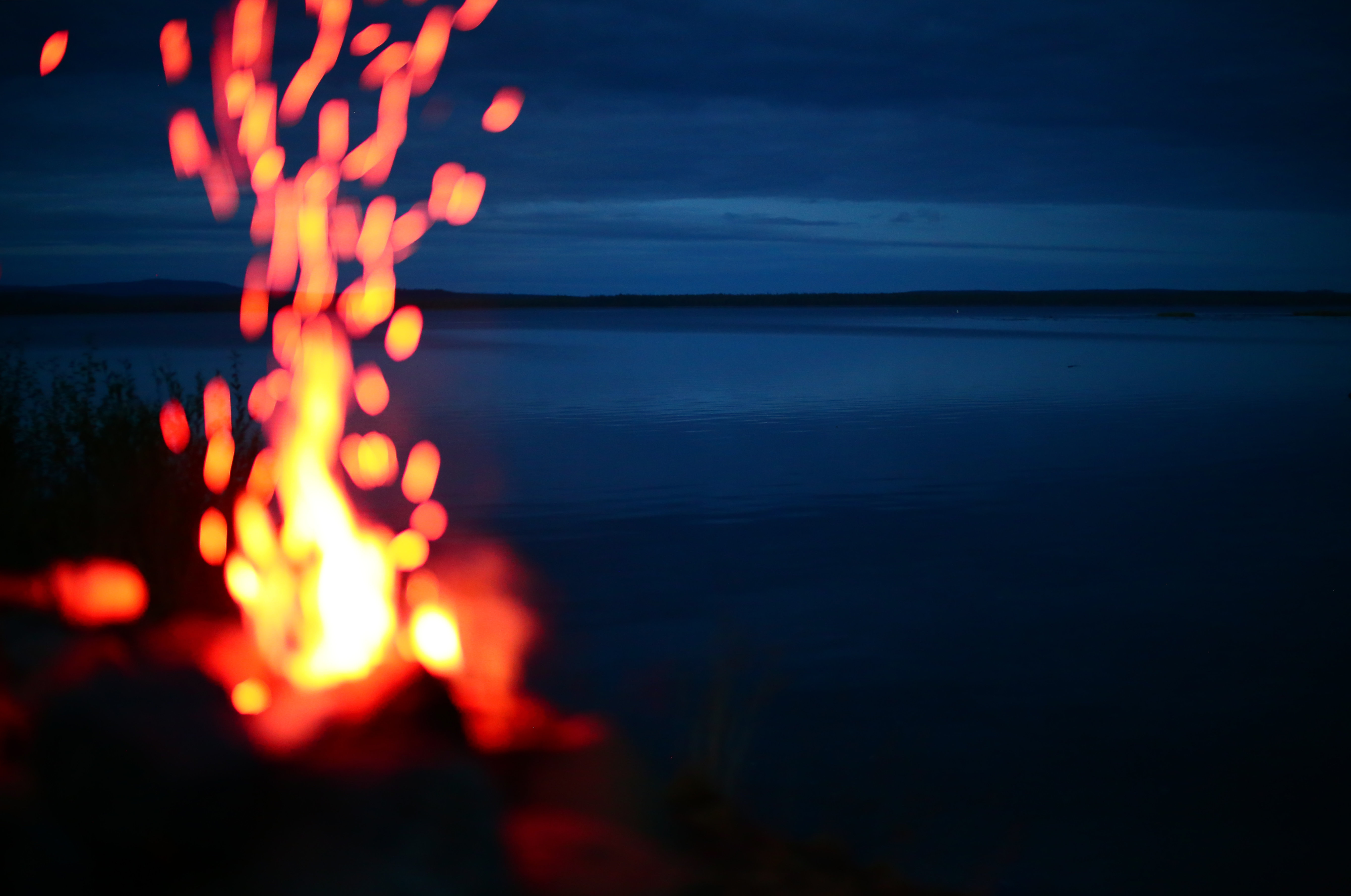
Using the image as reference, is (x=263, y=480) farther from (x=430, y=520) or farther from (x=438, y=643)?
(x=430, y=520)

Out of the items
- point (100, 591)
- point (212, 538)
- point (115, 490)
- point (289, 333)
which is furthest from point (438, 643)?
point (115, 490)

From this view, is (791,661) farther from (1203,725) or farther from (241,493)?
(241,493)

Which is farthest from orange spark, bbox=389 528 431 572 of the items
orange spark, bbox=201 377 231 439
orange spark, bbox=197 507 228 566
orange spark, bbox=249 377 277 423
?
orange spark, bbox=197 507 228 566

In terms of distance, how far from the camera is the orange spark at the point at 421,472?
14.6m

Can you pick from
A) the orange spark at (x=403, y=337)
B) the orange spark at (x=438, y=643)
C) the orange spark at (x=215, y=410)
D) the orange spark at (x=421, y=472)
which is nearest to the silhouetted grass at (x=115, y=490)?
the orange spark at (x=215, y=410)

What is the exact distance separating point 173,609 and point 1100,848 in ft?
19.7

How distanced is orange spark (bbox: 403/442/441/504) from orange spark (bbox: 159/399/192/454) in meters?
4.52

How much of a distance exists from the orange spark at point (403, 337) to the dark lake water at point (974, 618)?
17330 mm

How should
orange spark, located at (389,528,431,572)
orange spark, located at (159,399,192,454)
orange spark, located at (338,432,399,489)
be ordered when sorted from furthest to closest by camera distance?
orange spark, located at (338,432,399,489) → orange spark, located at (389,528,431,572) → orange spark, located at (159,399,192,454)

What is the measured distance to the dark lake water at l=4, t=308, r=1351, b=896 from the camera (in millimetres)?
5766

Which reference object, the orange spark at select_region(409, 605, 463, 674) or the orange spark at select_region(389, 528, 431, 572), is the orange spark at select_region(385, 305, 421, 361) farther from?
the orange spark at select_region(409, 605, 463, 674)

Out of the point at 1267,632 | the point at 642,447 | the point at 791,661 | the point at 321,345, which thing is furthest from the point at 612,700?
the point at 642,447

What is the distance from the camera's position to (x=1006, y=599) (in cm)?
944

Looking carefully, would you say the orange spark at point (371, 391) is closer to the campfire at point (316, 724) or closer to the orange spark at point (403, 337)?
the orange spark at point (403, 337)
